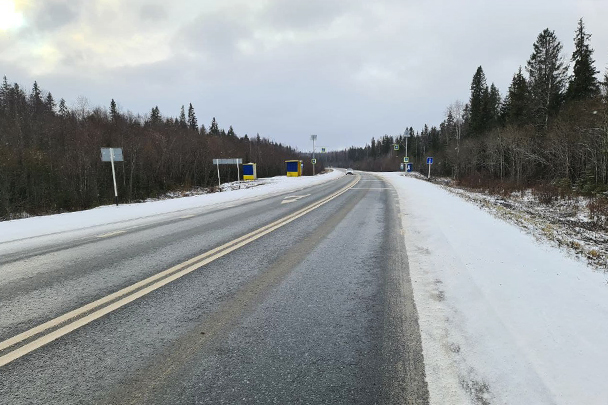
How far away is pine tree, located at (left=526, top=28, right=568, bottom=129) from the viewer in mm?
36184

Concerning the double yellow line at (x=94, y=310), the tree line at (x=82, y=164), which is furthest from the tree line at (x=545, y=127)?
the tree line at (x=82, y=164)

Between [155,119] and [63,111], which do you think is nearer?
[63,111]

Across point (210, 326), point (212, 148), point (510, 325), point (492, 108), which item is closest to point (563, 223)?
point (510, 325)

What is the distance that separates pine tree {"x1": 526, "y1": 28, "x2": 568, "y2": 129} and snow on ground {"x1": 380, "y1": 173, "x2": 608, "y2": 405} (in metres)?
40.5

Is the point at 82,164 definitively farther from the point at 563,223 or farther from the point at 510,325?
the point at 563,223

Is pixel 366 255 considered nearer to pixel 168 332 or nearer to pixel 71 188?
pixel 168 332

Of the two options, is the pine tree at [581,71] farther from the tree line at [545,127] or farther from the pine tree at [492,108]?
the pine tree at [492,108]

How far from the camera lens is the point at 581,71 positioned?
3603 cm

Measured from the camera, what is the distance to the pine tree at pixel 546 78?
119 feet

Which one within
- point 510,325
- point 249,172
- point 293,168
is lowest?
point 510,325

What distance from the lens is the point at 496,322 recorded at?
10.3 ft

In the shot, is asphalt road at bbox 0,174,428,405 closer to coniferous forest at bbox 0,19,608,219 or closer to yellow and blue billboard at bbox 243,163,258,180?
coniferous forest at bbox 0,19,608,219

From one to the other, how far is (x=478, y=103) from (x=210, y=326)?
65.7 metres

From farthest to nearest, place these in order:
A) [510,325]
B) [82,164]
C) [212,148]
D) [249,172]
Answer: [212,148] → [249,172] → [82,164] → [510,325]
